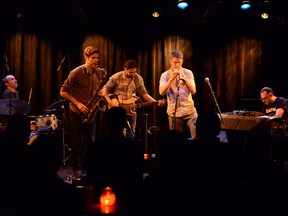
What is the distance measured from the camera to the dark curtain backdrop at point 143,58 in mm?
9062

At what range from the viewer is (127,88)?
7102 mm

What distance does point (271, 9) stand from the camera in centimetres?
828

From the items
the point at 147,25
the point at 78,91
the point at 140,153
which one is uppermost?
the point at 147,25

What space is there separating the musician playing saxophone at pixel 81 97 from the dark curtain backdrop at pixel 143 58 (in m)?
2.83

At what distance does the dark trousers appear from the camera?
6.11m

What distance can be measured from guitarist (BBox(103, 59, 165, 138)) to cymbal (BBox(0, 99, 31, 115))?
180 centimetres

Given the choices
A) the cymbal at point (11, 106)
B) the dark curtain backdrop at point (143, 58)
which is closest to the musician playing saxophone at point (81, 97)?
the cymbal at point (11, 106)

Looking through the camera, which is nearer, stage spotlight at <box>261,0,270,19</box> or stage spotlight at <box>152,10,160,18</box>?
stage spotlight at <box>261,0,270,19</box>

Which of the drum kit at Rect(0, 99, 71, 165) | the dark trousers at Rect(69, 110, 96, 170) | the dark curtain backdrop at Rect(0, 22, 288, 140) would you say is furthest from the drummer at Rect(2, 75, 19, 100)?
the dark trousers at Rect(69, 110, 96, 170)

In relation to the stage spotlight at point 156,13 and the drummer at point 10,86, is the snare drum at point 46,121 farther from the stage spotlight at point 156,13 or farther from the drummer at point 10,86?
the stage spotlight at point 156,13

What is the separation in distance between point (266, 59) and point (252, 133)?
21.3 feet

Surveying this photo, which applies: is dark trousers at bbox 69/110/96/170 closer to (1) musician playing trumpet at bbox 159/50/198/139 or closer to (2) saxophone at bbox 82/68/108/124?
(2) saxophone at bbox 82/68/108/124

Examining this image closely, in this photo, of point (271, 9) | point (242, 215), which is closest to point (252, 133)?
point (242, 215)

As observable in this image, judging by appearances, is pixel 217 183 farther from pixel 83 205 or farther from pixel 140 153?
pixel 83 205
